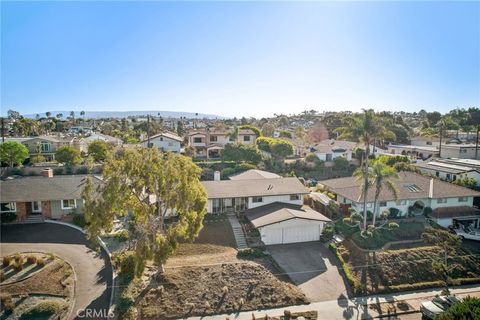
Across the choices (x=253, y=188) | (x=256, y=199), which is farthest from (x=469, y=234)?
(x=253, y=188)

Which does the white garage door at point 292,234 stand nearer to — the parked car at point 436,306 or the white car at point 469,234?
the parked car at point 436,306

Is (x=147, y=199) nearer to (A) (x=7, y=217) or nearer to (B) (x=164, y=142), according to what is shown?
(A) (x=7, y=217)

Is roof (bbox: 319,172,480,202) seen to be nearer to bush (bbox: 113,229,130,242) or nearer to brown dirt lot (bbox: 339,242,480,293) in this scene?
brown dirt lot (bbox: 339,242,480,293)

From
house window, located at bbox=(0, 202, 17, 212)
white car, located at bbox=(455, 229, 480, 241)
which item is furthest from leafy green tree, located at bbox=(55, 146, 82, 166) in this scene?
white car, located at bbox=(455, 229, 480, 241)

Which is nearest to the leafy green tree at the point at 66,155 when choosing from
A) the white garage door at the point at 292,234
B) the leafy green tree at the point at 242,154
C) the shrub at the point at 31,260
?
the leafy green tree at the point at 242,154

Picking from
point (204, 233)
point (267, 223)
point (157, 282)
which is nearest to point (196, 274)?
point (157, 282)
